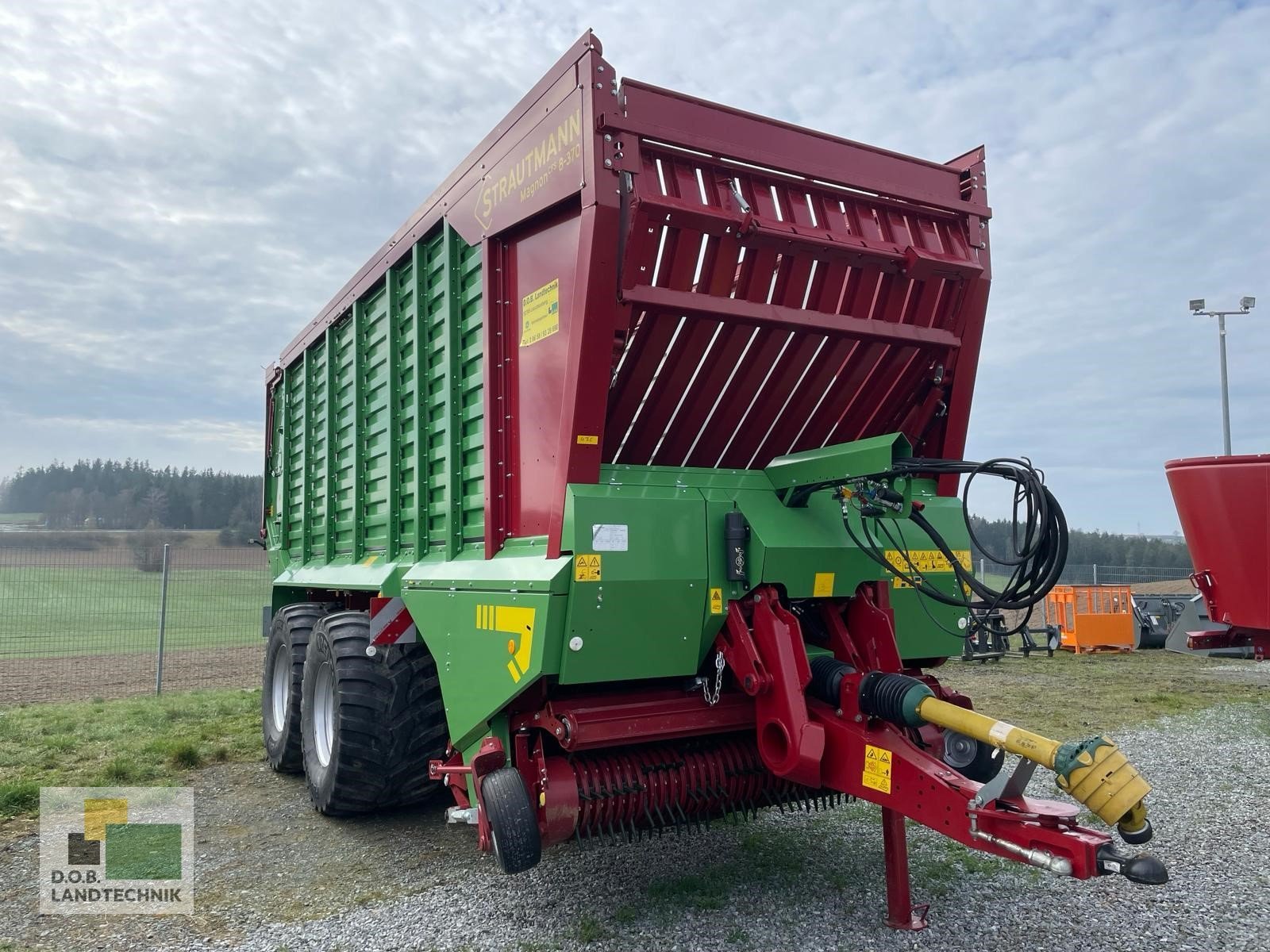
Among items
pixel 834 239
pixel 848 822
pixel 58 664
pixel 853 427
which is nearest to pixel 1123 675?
pixel 848 822

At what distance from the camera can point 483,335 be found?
408 centimetres

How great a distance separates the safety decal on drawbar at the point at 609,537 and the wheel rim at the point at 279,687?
12.4 feet

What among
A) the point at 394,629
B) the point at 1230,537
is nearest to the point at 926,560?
the point at 394,629

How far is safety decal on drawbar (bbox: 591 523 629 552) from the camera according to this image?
11.1ft

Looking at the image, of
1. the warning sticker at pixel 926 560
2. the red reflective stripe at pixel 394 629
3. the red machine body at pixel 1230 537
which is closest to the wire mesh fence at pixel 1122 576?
the red machine body at pixel 1230 537

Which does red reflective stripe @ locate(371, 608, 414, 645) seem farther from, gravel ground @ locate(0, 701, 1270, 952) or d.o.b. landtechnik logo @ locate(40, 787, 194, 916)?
d.o.b. landtechnik logo @ locate(40, 787, 194, 916)

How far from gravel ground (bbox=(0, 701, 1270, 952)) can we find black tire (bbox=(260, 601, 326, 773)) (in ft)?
2.71

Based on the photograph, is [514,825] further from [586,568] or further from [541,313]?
[541,313]

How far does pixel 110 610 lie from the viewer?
46.1ft

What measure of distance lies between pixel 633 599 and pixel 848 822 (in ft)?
8.09

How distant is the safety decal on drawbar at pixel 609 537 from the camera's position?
340 centimetres

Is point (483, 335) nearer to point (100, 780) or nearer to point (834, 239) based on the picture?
point (834, 239)

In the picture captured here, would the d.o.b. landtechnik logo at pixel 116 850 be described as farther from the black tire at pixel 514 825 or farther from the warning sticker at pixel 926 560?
the warning sticker at pixel 926 560

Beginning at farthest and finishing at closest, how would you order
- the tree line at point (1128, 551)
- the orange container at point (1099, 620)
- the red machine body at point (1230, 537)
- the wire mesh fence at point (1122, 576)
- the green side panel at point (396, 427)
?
the tree line at point (1128, 551), the wire mesh fence at point (1122, 576), the orange container at point (1099, 620), the red machine body at point (1230, 537), the green side panel at point (396, 427)
